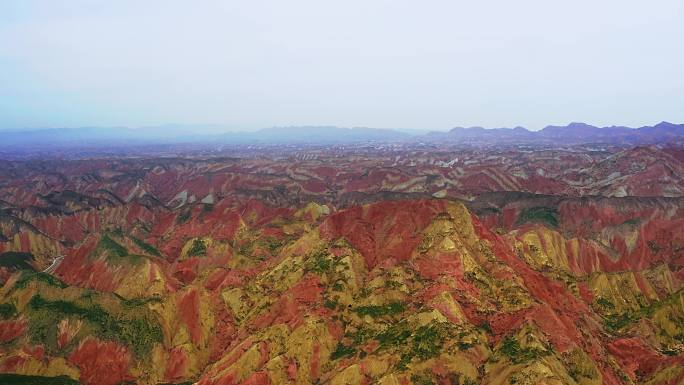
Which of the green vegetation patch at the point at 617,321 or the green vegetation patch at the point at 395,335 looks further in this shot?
the green vegetation patch at the point at 617,321

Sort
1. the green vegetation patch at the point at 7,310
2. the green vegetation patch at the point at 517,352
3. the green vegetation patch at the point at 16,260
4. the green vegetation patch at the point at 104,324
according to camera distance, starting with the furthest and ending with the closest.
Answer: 1. the green vegetation patch at the point at 16,260
2. the green vegetation patch at the point at 7,310
3. the green vegetation patch at the point at 104,324
4. the green vegetation patch at the point at 517,352

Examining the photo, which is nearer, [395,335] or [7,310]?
[395,335]

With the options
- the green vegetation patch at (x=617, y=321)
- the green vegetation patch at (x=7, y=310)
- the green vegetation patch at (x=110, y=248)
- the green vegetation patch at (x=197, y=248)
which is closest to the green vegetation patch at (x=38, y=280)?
the green vegetation patch at (x=7, y=310)

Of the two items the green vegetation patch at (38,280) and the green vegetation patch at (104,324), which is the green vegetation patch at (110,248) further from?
the green vegetation patch at (104,324)

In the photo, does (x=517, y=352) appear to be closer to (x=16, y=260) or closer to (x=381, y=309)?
(x=381, y=309)

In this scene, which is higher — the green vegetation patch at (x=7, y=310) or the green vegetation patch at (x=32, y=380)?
the green vegetation patch at (x=7, y=310)

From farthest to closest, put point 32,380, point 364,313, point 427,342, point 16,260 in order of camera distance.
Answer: point 16,260, point 364,313, point 32,380, point 427,342

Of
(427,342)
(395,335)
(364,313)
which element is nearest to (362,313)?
(364,313)
